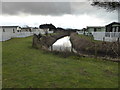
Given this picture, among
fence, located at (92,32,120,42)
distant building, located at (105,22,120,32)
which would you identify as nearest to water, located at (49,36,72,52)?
fence, located at (92,32,120,42)

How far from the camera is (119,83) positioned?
6418mm

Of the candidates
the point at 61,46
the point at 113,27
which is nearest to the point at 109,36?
the point at 61,46

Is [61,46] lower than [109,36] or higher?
lower

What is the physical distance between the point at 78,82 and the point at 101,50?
9723 millimetres

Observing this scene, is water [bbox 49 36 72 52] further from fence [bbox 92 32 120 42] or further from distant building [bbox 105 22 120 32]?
distant building [bbox 105 22 120 32]

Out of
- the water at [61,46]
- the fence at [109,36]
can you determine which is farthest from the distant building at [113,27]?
the water at [61,46]

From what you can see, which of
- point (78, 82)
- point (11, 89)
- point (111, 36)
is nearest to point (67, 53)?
point (78, 82)

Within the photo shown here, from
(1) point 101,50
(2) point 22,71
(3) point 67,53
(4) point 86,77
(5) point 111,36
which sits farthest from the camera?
(5) point 111,36

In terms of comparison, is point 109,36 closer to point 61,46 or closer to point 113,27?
point 61,46

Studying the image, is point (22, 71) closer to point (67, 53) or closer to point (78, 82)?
point (78, 82)

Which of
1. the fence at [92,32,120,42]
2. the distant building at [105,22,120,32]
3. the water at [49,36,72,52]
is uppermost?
the distant building at [105,22,120,32]

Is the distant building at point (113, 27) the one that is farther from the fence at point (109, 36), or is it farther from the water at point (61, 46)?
the water at point (61, 46)

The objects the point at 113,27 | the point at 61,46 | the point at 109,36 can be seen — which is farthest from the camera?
the point at 113,27

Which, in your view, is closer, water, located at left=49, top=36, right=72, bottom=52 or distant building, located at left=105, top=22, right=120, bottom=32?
water, located at left=49, top=36, right=72, bottom=52
